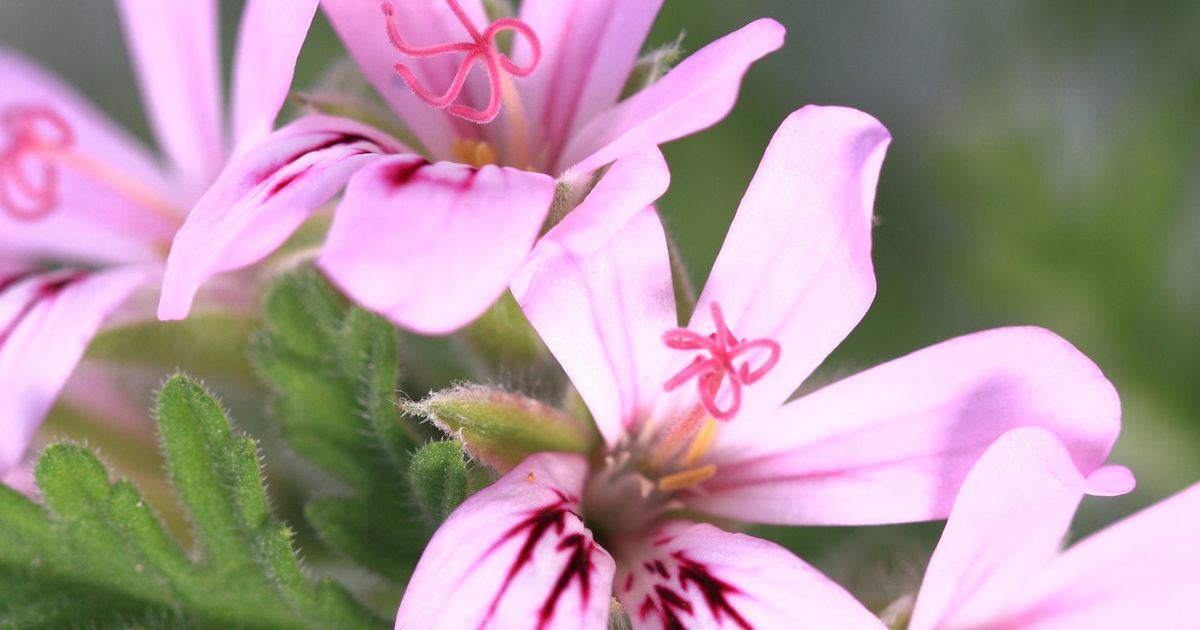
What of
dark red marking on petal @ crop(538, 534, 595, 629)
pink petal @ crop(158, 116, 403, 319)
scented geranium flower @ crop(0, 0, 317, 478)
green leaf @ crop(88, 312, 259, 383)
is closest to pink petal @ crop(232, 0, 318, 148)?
pink petal @ crop(158, 116, 403, 319)

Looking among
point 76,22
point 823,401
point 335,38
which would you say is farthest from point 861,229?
point 76,22

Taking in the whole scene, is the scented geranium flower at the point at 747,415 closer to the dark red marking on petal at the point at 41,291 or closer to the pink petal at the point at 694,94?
the pink petal at the point at 694,94

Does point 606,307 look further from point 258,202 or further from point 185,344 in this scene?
point 185,344

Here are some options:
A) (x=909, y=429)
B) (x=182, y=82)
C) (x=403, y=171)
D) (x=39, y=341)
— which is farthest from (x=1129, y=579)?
(x=182, y=82)

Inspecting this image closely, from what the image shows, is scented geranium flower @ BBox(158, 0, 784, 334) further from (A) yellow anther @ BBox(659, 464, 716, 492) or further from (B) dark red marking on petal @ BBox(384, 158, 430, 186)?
(A) yellow anther @ BBox(659, 464, 716, 492)

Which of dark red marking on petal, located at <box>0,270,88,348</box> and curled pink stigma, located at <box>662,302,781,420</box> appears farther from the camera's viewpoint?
dark red marking on petal, located at <box>0,270,88,348</box>

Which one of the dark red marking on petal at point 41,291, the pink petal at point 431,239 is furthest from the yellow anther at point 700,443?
the dark red marking on petal at point 41,291
